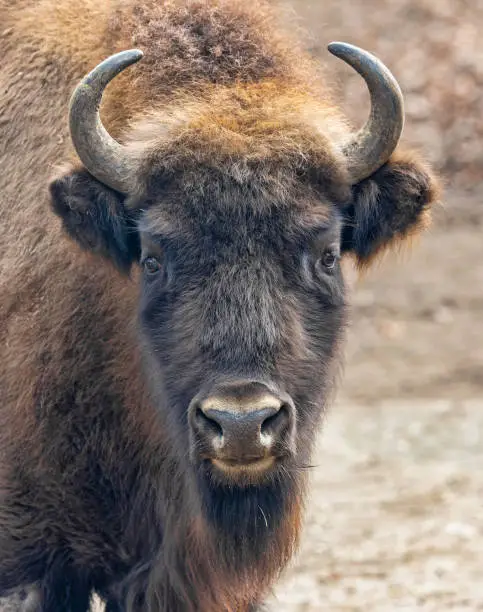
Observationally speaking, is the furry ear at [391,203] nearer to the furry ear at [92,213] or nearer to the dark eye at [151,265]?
the dark eye at [151,265]

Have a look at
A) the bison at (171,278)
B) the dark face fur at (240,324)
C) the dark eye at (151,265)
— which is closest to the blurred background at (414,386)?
the bison at (171,278)

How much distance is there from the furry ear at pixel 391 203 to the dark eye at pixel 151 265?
0.81m

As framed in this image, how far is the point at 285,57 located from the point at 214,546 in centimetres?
214

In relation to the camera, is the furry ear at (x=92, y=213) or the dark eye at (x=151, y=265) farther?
the furry ear at (x=92, y=213)

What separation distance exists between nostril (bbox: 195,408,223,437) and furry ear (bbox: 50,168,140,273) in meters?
0.97

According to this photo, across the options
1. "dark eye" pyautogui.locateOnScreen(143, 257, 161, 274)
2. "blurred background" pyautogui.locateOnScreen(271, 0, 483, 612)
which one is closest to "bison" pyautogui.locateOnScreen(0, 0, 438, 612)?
"dark eye" pyautogui.locateOnScreen(143, 257, 161, 274)

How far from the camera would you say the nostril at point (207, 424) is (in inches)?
189

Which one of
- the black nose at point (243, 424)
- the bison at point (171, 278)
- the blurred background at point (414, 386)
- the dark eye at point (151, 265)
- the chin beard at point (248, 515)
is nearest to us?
the black nose at point (243, 424)

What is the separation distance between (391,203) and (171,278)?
103 centimetres

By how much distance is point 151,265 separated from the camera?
17.6ft

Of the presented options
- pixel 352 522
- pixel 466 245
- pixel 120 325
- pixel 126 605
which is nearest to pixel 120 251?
pixel 120 325

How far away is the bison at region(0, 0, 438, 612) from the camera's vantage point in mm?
5086

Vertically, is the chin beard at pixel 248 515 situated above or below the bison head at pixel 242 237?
below

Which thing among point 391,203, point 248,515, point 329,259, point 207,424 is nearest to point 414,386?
point 391,203
